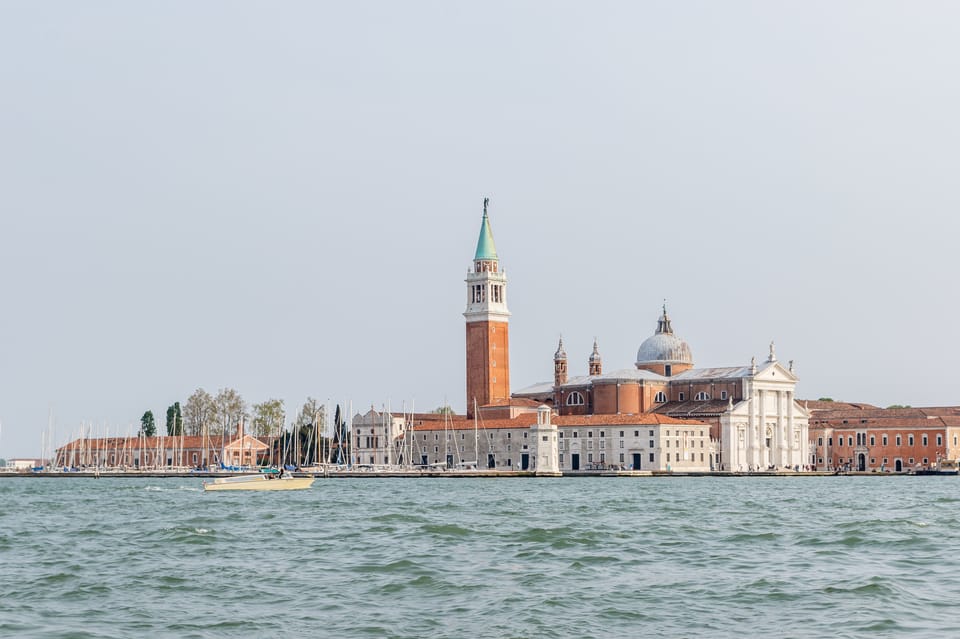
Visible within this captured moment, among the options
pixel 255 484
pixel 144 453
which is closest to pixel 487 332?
pixel 144 453

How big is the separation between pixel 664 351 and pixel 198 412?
109ft

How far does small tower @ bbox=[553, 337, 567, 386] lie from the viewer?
102m

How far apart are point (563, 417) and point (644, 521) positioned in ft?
185

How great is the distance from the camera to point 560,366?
338 feet

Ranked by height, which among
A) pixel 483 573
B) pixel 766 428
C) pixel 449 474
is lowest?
pixel 483 573

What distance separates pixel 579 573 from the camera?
830 inches

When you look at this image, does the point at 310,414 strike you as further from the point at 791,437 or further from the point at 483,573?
the point at 483,573

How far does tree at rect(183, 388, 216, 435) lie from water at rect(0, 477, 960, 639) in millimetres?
66309

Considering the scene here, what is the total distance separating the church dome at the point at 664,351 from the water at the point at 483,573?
58.8 m

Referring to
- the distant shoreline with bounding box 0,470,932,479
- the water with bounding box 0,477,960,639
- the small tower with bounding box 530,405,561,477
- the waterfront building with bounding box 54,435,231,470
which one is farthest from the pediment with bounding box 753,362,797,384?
the water with bounding box 0,477,960,639

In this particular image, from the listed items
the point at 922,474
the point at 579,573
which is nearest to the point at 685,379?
the point at 922,474

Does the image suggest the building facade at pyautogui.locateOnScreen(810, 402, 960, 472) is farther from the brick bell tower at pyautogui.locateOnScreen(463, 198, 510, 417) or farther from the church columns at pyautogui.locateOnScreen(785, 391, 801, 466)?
the brick bell tower at pyautogui.locateOnScreen(463, 198, 510, 417)

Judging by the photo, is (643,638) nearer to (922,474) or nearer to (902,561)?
(902,561)

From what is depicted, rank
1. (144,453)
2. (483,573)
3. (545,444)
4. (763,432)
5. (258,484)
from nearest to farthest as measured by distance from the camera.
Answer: (483,573)
(258,484)
(545,444)
(763,432)
(144,453)
